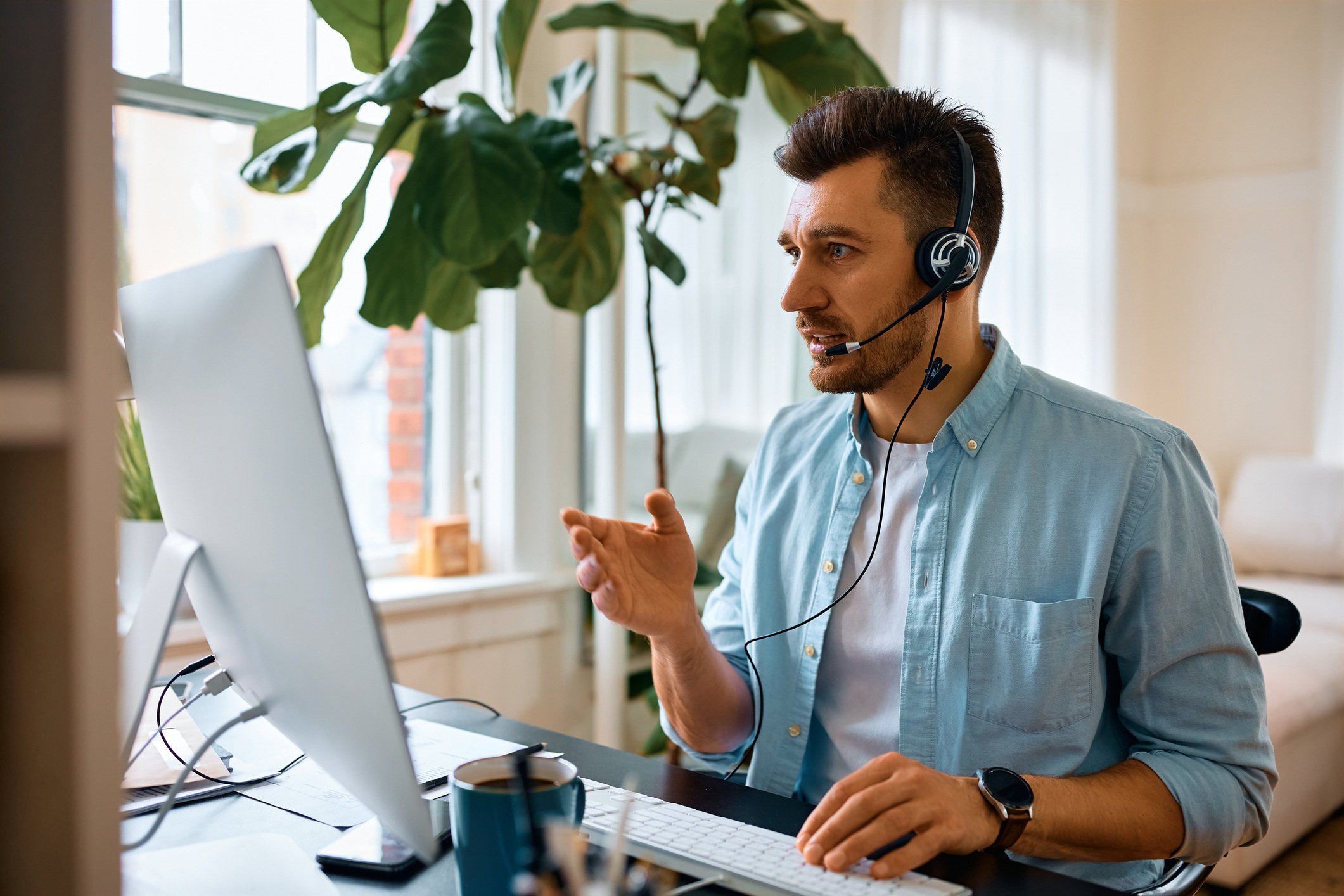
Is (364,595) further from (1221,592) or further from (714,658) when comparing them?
(1221,592)

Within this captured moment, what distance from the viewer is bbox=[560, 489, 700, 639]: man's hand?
1067 millimetres

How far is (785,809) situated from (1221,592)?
0.50 metres

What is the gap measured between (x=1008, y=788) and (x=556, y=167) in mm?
1377

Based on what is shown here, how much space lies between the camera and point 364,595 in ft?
1.83

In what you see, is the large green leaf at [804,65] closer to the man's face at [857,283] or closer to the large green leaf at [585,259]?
the large green leaf at [585,259]

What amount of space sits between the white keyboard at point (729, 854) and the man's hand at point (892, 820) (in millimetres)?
13

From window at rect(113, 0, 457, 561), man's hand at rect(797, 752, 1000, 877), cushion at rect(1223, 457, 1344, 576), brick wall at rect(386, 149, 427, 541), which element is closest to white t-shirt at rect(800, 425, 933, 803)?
man's hand at rect(797, 752, 1000, 877)

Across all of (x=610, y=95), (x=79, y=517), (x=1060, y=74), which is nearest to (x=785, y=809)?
(x=79, y=517)

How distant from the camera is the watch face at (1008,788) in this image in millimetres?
928

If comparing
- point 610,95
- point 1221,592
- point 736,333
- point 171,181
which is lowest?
point 1221,592

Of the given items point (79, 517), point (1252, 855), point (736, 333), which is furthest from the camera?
point (736, 333)

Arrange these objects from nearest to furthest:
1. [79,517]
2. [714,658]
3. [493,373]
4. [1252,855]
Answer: [79,517] < [714,658] < [1252,855] < [493,373]

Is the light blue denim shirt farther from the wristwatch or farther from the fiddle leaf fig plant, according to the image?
the fiddle leaf fig plant

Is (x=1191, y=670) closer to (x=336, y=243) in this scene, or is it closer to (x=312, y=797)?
(x=312, y=797)
